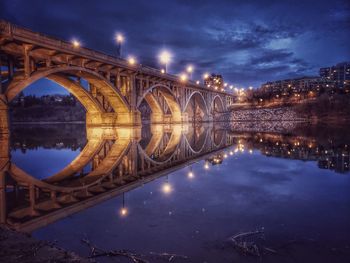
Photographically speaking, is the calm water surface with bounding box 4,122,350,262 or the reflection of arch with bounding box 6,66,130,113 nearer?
the calm water surface with bounding box 4,122,350,262

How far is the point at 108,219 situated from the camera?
626cm

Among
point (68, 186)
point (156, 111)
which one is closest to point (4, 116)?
point (68, 186)

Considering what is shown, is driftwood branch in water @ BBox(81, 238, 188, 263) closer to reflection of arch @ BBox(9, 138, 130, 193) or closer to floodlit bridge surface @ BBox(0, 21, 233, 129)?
reflection of arch @ BBox(9, 138, 130, 193)

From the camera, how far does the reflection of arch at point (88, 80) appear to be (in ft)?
86.9

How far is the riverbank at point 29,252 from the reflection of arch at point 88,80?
24.8 meters

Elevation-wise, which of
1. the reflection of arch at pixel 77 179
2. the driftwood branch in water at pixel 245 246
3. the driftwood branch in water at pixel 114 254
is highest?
the driftwood branch in water at pixel 245 246

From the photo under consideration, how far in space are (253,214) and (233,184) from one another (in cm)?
320

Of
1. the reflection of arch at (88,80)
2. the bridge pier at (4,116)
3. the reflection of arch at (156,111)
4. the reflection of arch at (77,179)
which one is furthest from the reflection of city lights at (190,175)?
the reflection of arch at (156,111)

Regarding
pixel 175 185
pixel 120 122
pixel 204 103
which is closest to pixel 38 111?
pixel 204 103

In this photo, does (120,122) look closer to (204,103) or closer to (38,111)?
(204,103)

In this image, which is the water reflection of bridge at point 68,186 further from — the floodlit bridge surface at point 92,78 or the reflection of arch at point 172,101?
the reflection of arch at point 172,101

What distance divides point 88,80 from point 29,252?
126 feet

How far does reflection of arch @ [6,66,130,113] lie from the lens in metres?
26.5

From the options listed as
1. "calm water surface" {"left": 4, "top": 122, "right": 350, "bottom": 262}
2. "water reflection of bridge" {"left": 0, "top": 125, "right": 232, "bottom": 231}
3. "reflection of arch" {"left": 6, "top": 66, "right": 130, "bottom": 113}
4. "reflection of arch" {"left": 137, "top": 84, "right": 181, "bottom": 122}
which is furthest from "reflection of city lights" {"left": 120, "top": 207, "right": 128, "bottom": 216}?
"reflection of arch" {"left": 137, "top": 84, "right": 181, "bottom": 122}
